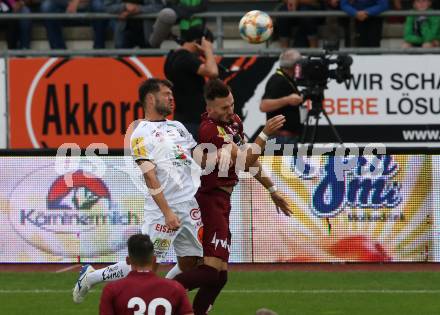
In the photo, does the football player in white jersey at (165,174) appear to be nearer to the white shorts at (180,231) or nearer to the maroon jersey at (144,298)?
the white shorts at (180,231)

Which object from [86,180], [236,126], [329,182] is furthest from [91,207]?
[236,126]

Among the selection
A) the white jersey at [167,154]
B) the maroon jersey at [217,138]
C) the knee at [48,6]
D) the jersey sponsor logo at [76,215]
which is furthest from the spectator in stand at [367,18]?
the white jersey at [167,154]

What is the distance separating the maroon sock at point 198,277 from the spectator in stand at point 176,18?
5992 mm

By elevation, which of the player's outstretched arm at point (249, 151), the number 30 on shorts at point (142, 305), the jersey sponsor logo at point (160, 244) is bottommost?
the jersey sponsor logo at point (160, 244)

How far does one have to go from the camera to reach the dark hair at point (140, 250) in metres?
7.10

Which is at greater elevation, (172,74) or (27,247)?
(172,74)

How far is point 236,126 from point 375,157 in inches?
156

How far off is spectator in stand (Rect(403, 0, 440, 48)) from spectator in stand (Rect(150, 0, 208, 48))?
3.17 meters

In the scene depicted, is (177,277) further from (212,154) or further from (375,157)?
(375,157)

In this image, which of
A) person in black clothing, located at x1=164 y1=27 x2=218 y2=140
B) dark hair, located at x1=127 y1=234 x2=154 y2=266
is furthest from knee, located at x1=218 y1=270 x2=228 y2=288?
person in black clothing, located at x1=164 y1=27 x2=218 y2=140

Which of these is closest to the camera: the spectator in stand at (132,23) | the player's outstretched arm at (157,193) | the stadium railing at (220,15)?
the player's outstretched arm at (157,193)

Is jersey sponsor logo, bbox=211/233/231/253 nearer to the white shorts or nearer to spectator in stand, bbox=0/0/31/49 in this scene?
the white shorts

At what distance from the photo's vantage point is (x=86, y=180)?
13703 millimetres

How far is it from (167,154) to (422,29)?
9416 millimetres
